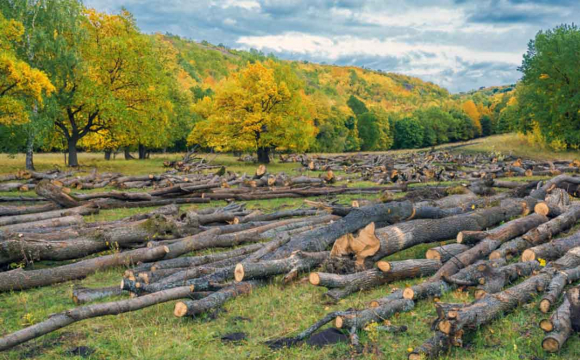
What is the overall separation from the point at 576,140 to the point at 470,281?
125ft

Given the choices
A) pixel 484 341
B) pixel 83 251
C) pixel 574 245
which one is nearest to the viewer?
pixel 484 341

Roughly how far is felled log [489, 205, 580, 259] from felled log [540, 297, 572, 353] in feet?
7.29

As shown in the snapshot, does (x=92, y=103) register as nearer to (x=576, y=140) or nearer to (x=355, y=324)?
(x=355, y=324)

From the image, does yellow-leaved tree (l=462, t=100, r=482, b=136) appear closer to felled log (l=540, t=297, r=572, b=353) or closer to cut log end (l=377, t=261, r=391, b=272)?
cut log end (l=377, t=261, r=391, b=272)

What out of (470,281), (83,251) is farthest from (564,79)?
(83,251)

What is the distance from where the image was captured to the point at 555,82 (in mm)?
37344

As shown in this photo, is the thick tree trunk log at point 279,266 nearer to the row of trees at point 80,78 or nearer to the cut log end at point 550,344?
the cut log end at point 550,344

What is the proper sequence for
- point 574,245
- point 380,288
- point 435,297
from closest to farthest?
point 435,297 → point 380,288 → point 574,245

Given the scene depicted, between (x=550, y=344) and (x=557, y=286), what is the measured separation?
1.33m

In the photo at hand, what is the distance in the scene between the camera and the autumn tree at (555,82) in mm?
35531

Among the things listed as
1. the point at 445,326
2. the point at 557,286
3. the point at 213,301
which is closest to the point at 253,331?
the point at 213,301

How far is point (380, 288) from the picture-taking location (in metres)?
6.14

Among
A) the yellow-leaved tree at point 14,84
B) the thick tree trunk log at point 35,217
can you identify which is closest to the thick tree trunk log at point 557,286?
the thick tree trunk log at point 35,217

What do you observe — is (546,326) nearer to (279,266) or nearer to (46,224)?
(279,266)
